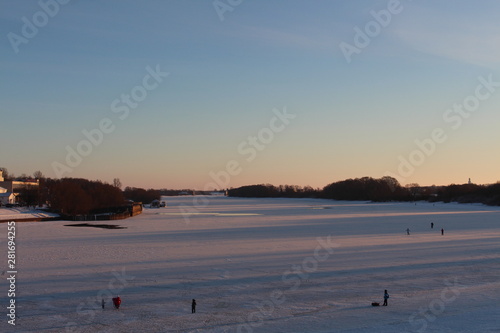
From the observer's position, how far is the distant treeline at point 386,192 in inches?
3551

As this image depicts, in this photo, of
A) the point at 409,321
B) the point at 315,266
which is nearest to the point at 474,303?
the point at 409,321

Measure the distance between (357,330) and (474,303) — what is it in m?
3.98

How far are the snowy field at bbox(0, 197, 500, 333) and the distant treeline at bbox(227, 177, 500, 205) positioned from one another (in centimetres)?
6939

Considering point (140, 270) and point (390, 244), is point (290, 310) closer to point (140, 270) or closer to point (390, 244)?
point (140, 270)

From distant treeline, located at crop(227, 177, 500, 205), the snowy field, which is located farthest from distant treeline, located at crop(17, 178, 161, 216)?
distant treeline, located at crop(227, 177, 500, 205)

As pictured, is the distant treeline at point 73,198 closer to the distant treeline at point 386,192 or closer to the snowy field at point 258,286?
the snowy field at point 258,286

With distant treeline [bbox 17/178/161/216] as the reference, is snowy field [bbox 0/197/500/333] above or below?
below

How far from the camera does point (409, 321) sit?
10.4m

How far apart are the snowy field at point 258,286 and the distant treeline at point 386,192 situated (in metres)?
69.4

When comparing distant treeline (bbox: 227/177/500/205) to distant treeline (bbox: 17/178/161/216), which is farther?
distant treeline (bbox: 227/177/500/205)

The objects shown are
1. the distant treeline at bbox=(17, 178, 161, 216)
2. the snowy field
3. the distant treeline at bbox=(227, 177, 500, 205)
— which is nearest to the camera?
the snowy field

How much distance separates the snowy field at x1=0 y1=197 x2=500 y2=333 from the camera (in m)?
Answer: 10.3

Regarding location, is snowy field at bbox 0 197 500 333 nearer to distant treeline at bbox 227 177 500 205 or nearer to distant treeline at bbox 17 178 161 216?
distant treeline at bbox 17 178 161 216

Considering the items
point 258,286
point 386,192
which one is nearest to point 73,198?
point 258,286
